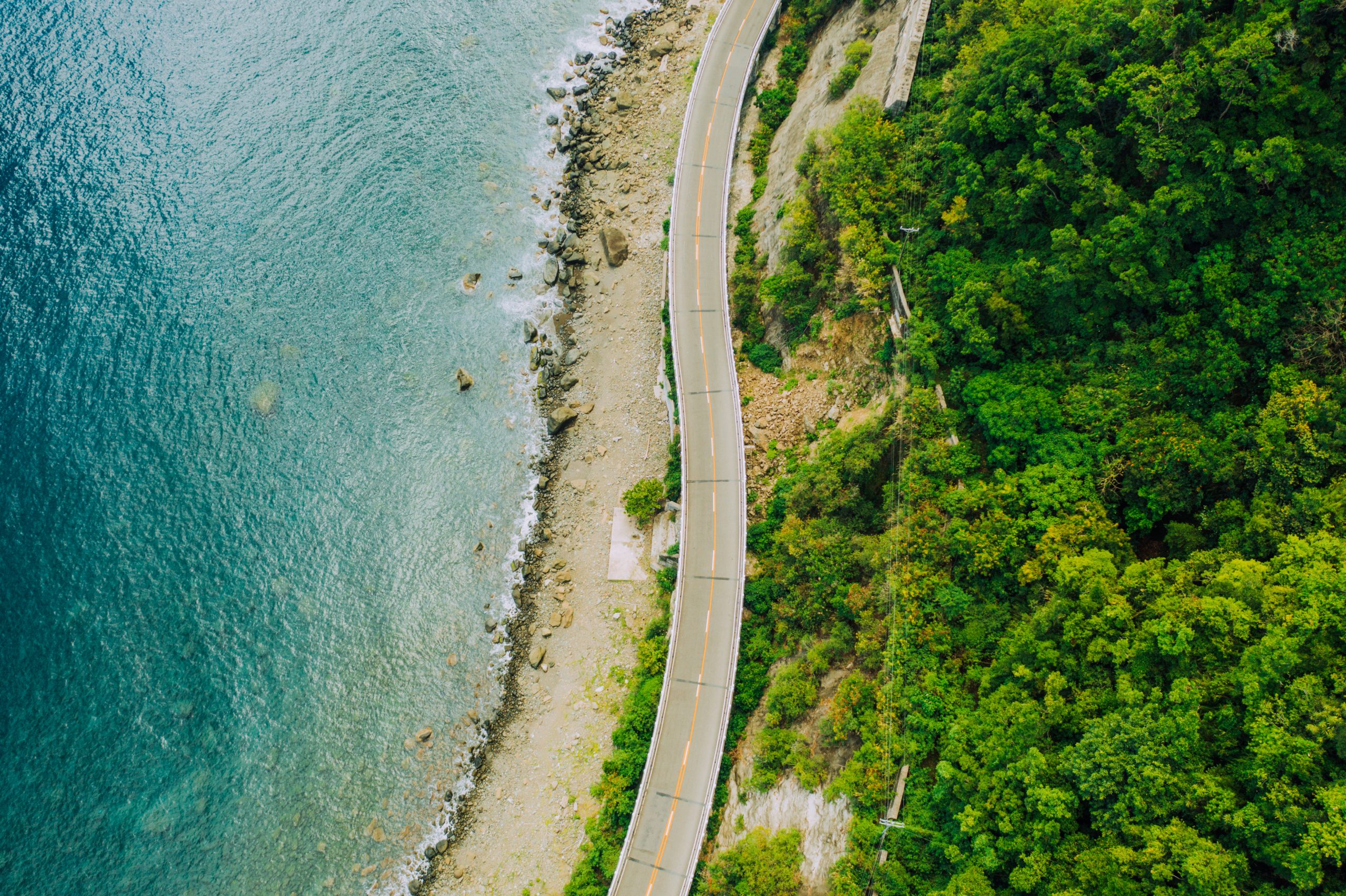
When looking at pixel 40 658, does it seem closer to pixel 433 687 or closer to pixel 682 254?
pixel 433 687

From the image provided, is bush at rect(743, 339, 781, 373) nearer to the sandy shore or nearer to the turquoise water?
the sandy shore

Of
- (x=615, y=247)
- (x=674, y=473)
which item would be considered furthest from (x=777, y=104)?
(x=674, y=473)

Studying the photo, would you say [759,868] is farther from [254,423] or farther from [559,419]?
[254,423]

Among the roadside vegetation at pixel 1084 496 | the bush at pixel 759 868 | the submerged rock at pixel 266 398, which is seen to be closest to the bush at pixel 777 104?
the roadside vegetation at pixel 1084 496

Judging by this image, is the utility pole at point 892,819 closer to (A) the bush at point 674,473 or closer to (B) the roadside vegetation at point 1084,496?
(B) the roadside vegetation at point 1084,496

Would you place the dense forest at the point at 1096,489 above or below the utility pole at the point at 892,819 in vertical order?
above

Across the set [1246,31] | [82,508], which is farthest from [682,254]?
[82,508]
